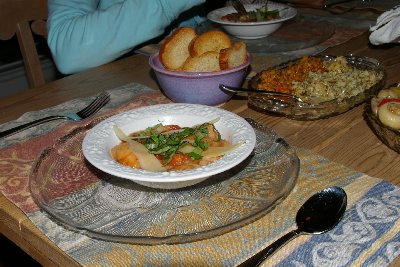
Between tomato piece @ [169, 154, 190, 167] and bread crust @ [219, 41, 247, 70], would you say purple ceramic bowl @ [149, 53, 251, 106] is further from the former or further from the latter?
tomato piece @ [169, 154, 190, 167]

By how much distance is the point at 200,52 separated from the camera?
A: 3.33ft

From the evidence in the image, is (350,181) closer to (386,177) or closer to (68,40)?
(386,177)

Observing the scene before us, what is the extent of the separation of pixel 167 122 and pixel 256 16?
654 mm

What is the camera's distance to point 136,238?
613mm

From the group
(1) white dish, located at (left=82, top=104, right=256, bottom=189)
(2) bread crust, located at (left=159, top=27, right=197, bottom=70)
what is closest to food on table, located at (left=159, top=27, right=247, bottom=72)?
(2) bread crust, located at (left=159, top=27, right=197, bottom=70)

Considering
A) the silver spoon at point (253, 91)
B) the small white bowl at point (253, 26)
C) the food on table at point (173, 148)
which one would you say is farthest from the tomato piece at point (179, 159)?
the small white bowl at point (253, 26)

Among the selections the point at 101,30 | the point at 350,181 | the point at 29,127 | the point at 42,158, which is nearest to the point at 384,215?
the point at 350,181

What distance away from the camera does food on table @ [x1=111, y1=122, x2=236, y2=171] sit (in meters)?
0.73

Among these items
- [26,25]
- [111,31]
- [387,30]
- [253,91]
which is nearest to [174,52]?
[253,91]

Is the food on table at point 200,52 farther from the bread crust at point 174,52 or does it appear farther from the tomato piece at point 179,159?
the tomato piece at point 179,159

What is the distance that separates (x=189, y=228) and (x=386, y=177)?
0.98 ft

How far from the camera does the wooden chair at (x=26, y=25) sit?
4.93 feet

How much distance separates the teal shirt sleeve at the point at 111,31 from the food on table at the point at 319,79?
447 millimetres

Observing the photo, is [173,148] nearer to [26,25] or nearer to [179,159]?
[179,159]
